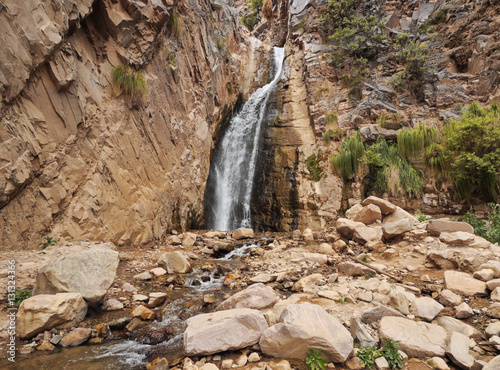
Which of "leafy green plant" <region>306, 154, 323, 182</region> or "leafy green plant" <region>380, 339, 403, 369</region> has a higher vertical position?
"leafy green plant" <region>306, 154, 323, 182</region>

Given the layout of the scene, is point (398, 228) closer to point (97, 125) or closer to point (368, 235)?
point (368, 235)

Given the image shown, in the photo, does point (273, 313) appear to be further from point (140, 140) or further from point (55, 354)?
point (140, 140)

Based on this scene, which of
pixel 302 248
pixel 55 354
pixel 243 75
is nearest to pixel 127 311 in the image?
pixel 55 354

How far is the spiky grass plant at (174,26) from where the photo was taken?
8930mm

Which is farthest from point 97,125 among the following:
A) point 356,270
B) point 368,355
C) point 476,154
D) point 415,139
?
point 476,154

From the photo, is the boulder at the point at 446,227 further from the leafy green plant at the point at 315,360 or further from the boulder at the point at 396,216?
the leafy green plant at the point at 315,360

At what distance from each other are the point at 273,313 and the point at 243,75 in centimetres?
1602

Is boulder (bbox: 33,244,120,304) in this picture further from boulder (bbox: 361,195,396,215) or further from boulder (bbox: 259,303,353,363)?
boulder (bbox: 361,195,396,215)

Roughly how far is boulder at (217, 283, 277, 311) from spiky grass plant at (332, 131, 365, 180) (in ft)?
27.2

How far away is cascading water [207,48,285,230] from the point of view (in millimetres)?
11531

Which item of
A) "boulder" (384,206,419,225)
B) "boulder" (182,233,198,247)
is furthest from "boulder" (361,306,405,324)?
"boulder" (182,233,198,247)

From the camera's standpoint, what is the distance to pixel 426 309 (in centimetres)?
286

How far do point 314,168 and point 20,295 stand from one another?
10.4 m

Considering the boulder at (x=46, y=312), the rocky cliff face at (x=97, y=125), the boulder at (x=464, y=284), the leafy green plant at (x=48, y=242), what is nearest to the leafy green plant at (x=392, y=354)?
the boulder at (x=464, y=284)
